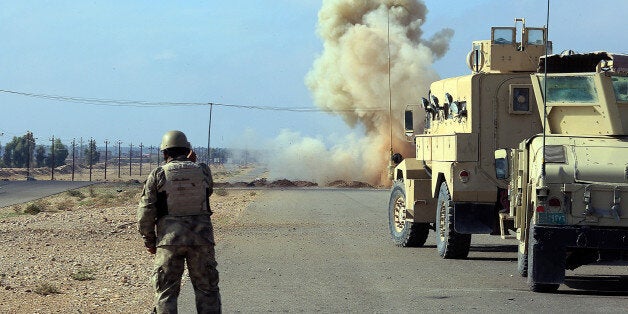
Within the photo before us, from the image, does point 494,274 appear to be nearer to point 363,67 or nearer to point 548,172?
point 548,172

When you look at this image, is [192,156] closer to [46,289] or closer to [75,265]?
[46,289]

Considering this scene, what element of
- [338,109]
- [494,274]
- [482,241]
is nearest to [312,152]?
[338,109]

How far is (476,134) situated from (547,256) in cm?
405

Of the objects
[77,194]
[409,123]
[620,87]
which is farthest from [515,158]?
[77,194]

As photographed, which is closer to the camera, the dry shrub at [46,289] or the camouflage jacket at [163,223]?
the camouflage jacket at [163,223]

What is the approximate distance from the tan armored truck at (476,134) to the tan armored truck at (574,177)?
183 centimetres

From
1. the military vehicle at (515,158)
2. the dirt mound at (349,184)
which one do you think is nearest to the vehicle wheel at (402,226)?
the military vehicle at (515,158)

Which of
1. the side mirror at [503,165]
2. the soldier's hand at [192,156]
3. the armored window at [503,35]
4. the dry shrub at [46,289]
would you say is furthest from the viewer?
the armored window at [503,35]

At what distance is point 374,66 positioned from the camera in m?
62.9

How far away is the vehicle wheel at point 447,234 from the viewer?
53.2ft

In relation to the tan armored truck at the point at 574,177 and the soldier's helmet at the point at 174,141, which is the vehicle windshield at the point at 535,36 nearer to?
the tan armored truck at the point at 574,177

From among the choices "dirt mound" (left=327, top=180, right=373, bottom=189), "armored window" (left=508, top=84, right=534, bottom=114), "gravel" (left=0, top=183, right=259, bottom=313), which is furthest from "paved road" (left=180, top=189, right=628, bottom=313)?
"dirt mound" (left=327, top=180, right=373, bottom=189)

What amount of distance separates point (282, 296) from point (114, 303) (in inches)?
73.7

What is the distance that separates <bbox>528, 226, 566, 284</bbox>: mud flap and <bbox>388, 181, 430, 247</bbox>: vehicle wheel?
6.70 metres
